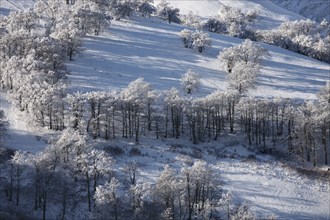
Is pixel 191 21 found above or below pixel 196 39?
above

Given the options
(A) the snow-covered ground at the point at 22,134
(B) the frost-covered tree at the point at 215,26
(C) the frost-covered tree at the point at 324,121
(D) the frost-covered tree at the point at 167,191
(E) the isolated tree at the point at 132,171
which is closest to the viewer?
(D) the frost-covered tree at the point at 167,191

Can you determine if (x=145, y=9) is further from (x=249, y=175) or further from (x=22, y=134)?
(x=249, y=175)

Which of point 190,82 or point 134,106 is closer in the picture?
point 134,106

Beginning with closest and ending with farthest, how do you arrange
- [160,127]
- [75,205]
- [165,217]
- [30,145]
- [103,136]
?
[165,217] < [75,205] < [30,145] < [103,136] < [160,127]

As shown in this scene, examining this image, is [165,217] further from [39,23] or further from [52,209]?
[39,23]

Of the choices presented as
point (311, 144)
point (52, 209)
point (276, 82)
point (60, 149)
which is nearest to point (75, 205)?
point (52, 209)

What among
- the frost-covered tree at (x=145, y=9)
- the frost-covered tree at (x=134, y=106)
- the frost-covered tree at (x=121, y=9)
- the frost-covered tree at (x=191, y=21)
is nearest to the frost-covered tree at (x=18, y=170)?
the frost-covered tree at (x=134, y=106)

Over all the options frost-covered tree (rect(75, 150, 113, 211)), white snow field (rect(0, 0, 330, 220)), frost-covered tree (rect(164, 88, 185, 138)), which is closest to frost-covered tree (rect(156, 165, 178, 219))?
frost-covered tree (rect(75, 150, 113, 211))

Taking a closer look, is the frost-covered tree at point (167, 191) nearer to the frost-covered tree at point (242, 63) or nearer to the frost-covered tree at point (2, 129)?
the frost-covered tree at point (2, 129)

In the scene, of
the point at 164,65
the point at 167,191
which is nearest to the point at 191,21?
the point at 164,65
